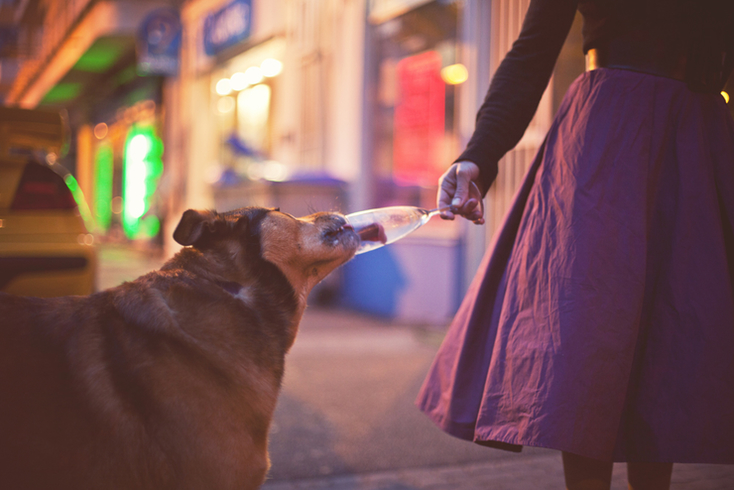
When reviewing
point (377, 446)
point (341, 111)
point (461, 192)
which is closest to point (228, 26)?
point (341, 111)

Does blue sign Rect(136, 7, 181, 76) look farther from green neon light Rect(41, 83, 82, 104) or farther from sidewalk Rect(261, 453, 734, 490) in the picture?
sidewalk Rect(261, 453, 734, 490)

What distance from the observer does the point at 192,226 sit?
1947 mm

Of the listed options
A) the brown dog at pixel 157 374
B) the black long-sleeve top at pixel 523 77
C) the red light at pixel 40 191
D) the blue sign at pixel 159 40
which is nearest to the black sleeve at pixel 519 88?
the black long-sleeve top at pixel 523 77

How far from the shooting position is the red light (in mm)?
4715

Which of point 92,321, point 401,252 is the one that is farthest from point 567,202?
point 401,252

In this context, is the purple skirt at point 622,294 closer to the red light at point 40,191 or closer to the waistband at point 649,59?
the waistband at point 649,59

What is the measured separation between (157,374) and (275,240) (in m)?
0.64

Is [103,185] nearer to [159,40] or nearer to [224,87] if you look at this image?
[159,40]

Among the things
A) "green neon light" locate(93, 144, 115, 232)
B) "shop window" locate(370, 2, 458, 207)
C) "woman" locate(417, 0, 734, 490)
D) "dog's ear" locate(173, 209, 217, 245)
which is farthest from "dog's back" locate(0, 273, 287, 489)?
"green neon light" locate(93, 144, 115, 232)

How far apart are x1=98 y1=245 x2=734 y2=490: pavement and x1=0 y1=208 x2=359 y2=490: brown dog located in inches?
52.9

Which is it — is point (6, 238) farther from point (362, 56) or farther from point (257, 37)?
point (257, 37)

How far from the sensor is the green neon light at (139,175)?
63.0 ft

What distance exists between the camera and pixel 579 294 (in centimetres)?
158

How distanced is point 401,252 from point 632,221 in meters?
6.16
